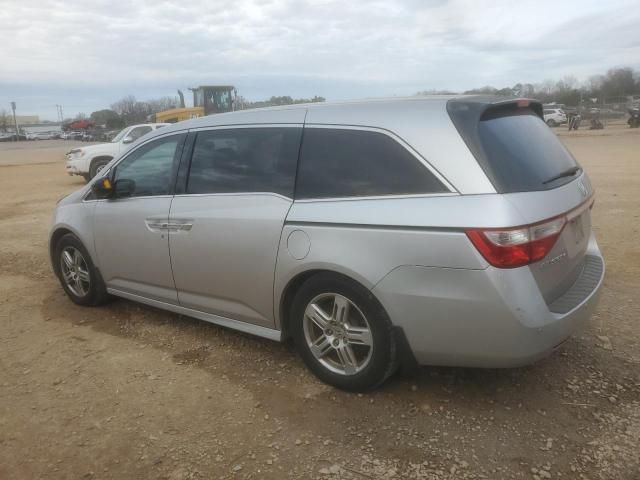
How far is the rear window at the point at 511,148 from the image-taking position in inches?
108

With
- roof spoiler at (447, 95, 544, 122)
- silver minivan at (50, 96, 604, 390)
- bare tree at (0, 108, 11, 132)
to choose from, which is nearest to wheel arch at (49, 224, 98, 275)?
silver minivan at (50, 96, 604, 390)

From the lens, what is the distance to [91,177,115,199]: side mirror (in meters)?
4.44

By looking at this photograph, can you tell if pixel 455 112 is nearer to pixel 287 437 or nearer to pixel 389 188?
pixel 389 188

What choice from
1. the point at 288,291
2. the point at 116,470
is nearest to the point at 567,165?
the point at 288,291

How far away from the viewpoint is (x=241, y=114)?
12.6 ft

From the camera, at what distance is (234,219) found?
3.56m

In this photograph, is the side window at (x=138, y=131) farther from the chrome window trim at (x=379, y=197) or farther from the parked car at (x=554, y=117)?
the parked car at (x=554, y=117)

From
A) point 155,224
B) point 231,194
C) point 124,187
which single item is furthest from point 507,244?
point 124,187

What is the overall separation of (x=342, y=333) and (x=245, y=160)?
1.35 m

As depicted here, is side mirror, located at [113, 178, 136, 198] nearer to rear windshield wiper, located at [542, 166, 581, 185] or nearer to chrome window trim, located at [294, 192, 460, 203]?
chrome window trim, located at [294, 192, 460, 203]

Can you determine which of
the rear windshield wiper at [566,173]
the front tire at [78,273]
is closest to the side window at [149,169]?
the front tire at [78,273]

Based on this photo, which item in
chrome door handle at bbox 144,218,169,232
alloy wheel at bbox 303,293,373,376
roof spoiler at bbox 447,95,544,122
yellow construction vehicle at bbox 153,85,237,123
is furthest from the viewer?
yellow construction vehicle at bbox 153,85,237,123

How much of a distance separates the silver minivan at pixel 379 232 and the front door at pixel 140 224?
0.09 feet

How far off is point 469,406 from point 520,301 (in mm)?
816
